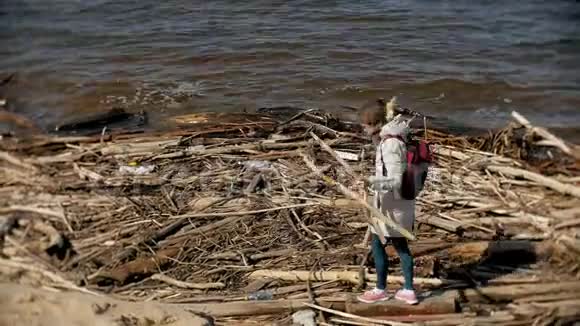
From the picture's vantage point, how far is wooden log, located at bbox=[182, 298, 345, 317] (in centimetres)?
528

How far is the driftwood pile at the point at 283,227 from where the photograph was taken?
209 inches

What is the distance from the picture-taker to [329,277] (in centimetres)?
557

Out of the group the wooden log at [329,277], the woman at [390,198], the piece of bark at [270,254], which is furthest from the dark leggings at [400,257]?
the piece of bark at [270,254]

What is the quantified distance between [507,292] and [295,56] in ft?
28.1

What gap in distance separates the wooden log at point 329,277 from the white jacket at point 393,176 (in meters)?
0.68

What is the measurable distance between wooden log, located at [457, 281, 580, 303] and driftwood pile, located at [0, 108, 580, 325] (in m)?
0.01

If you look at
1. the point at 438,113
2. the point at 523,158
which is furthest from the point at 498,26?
the point at 523,158

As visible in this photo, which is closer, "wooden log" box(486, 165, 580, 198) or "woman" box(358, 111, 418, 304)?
"woman" box(358, 111, 418, 304)

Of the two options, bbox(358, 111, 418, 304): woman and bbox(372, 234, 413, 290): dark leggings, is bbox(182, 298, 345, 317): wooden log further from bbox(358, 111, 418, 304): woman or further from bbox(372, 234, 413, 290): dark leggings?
bbox(372, 234, 413, 290): dark leggings

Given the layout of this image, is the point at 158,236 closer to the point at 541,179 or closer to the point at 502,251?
the point at 502,251

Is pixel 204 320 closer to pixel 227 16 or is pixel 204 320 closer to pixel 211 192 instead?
pixel 211 192

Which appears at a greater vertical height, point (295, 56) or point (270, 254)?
point (295, 56)

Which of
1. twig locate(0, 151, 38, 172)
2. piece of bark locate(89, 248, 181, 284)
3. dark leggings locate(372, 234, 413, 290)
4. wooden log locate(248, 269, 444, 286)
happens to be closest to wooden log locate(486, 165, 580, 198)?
wooden log locate(248, 269, 444, 286)

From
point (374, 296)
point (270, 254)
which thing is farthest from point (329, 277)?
point (270, 254)
